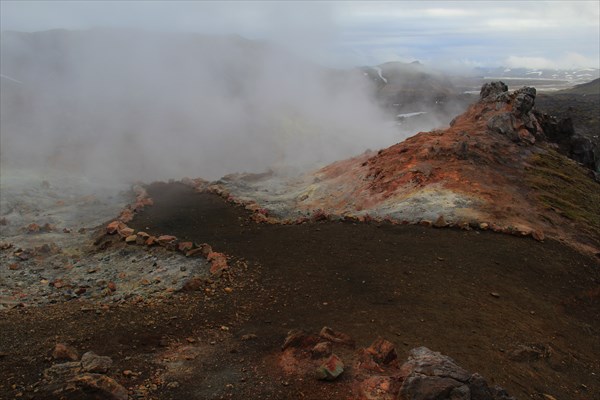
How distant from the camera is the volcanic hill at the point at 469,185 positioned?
45.0ft

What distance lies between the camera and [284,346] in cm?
697

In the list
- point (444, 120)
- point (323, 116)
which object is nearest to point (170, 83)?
point (323, 116)

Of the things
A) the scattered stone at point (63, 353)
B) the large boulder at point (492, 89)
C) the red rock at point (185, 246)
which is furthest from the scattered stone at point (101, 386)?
the large boulder at point (492, 89)

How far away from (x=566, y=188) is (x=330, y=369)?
44.7ft

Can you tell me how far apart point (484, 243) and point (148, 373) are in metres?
8.73

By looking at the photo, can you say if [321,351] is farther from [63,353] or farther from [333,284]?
[63,353]

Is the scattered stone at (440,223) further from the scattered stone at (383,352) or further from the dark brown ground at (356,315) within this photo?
the scattered stone at (383,352)

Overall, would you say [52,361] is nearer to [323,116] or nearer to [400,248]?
[400,248]

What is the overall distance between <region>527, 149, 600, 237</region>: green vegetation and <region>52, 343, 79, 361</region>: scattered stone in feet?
43.2

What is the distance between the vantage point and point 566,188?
16.4 meters

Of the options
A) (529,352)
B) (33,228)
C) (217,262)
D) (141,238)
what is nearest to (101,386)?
(217,262)

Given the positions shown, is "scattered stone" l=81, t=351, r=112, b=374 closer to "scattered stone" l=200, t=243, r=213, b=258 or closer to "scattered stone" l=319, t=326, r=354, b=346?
"scattered stone" l=319, t=326, r=354, b=346

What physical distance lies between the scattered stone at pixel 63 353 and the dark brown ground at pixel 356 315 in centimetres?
14

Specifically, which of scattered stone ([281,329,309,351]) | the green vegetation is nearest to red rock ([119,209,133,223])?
scattered stone ([281,329,309,351])
